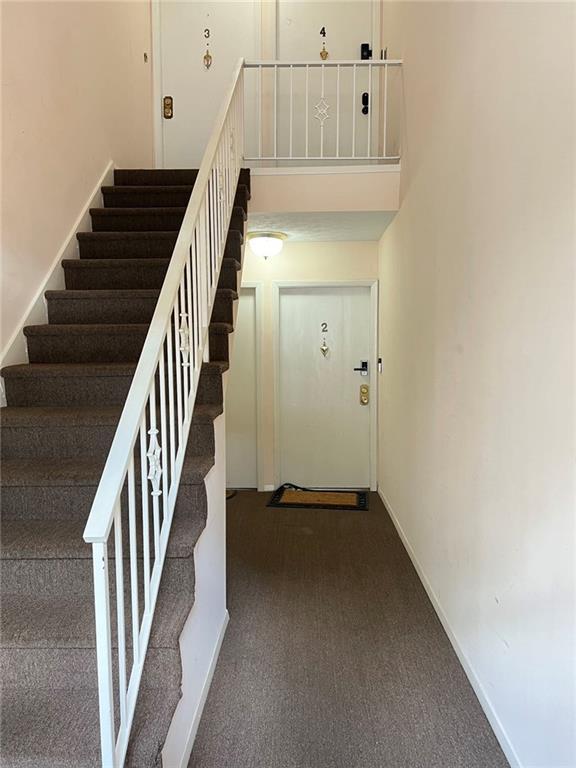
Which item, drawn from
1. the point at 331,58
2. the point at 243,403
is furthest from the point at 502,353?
the point at 331,58

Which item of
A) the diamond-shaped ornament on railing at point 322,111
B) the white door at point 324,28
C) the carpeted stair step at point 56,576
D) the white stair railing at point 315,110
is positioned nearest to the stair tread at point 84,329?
the carpeted stair step at point 56,576

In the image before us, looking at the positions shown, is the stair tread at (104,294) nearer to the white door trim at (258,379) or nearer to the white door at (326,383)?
the white door trim at (258,379)

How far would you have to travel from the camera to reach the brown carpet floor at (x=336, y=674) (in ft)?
5.21

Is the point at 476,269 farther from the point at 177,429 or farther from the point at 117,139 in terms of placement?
the point at 117,139

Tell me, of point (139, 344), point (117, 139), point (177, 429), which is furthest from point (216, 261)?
point (117, 139)

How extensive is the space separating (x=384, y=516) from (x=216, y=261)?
240cm

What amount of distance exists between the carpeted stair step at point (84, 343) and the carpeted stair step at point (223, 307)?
1.21 ft

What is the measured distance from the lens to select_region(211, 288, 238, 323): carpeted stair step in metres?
2.49

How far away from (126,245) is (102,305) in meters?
0.58

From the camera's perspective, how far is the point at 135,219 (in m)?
3.23

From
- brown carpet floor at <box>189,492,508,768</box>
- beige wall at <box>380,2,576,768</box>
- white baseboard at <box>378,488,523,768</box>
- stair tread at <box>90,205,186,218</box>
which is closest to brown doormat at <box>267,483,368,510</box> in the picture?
brown carpet floor at <box>189,492,508,768</box>

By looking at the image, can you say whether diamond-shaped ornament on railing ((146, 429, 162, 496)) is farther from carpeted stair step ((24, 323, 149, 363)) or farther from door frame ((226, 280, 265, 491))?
door frame ((226, 280, 265, 491))

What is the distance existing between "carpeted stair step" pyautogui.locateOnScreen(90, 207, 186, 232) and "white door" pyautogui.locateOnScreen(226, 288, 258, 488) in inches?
44.2

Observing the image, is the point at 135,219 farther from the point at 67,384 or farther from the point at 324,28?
the point at 324,28
